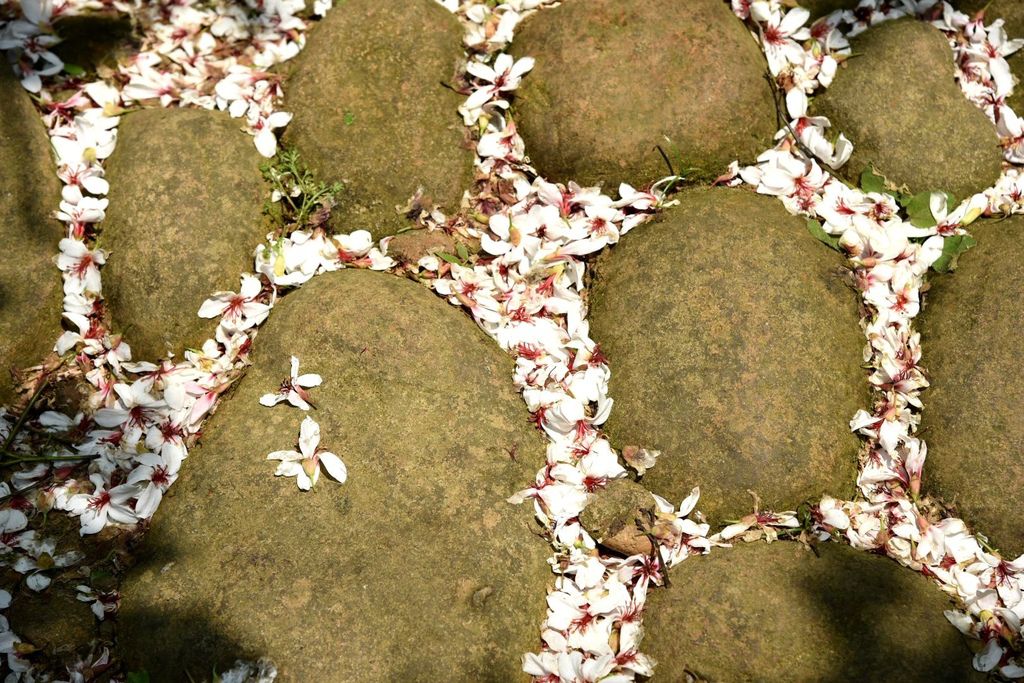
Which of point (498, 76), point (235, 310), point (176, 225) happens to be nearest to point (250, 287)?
point (235, 310)

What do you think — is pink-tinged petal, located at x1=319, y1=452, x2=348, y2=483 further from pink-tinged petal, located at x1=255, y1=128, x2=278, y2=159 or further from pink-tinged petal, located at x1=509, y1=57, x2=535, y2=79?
pink-tinged petal, located at x1=509, y1=57, x2=535, y2=79

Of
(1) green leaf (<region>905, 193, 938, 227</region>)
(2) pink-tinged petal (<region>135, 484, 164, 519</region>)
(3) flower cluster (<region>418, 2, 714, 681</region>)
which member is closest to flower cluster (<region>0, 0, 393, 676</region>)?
(2) pink-tinged petal (<region>135, 484, 164, 519</region>)

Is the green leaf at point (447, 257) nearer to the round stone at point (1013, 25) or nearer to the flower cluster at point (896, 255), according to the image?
the flower cluster at point (896, 255)

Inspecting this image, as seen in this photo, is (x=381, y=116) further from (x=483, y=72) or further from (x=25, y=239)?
(x=25, y=239)

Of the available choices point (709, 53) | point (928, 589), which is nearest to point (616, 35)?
point (709, 53)

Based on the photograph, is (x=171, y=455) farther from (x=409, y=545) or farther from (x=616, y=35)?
(x=616, y=35)

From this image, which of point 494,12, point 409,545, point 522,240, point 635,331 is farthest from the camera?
point 494,12
